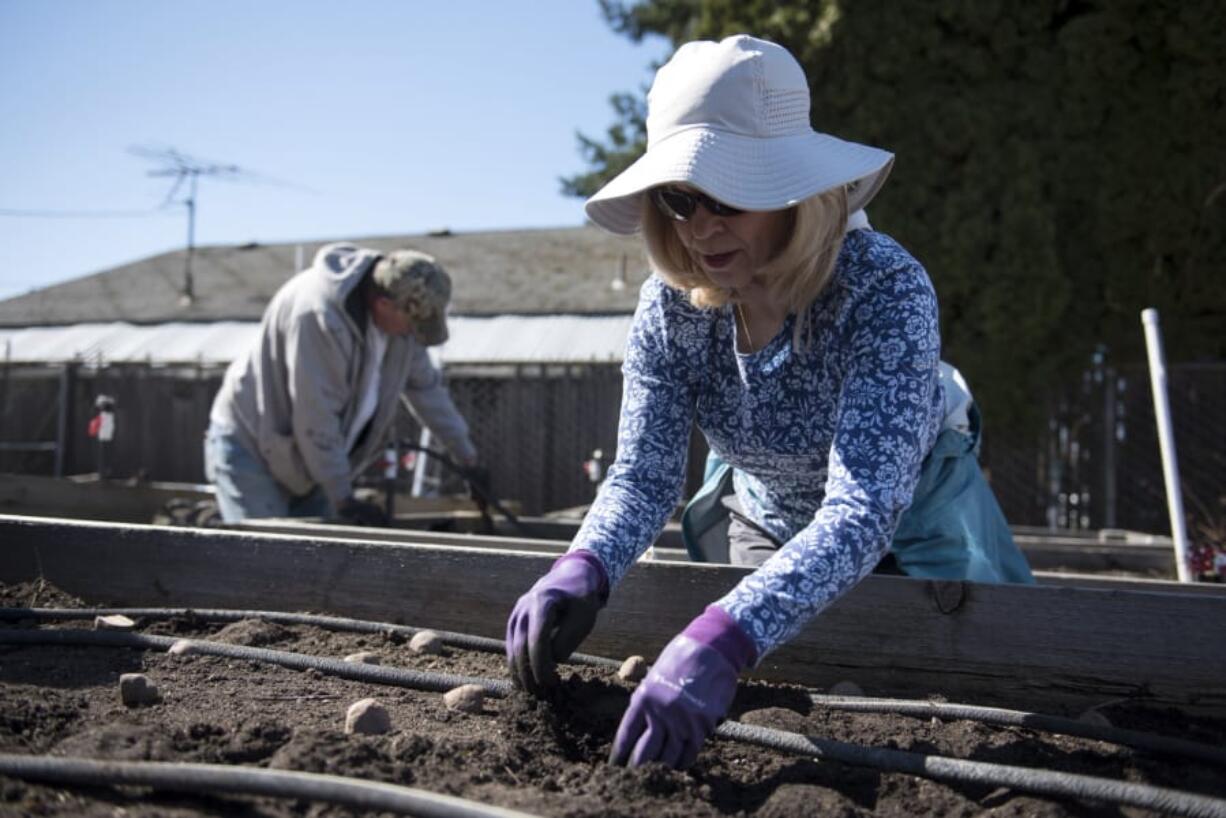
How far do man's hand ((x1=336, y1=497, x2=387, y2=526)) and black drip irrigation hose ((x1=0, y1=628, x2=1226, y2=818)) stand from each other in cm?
225

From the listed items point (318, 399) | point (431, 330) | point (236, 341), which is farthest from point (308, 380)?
point (236, 341)

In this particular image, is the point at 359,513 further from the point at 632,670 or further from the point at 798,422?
the point at 798,422

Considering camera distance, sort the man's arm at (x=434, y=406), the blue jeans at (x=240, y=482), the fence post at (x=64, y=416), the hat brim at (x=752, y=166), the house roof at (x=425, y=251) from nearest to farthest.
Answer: the hat brim at (x=752, y=166), the blue jeans at (x=240, y=482), the man's arm at (x=434, y=406), the fence post at (x=64, y=416), the house roof at (x=425, y=251)

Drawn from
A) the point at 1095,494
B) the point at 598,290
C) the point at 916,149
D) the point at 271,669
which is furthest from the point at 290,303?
the point at 598,290

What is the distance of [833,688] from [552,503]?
41.0 ft

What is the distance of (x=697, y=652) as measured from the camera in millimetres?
1730

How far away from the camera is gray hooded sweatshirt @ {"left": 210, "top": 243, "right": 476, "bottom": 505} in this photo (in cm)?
498

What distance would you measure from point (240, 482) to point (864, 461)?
3.90m

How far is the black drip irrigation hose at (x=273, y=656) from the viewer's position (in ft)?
7.80

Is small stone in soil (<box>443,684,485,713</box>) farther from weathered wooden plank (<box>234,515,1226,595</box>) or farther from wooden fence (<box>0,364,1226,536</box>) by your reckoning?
wooden fence (<box>0,364,1226,536</box>)

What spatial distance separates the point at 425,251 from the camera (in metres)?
21.4

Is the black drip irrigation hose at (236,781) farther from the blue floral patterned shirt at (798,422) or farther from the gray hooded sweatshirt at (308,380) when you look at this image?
the gray hooded sweatshirt at (308,380)

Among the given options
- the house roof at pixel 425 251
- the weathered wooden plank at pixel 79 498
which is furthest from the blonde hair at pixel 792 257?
the house roof at pixel 425 251

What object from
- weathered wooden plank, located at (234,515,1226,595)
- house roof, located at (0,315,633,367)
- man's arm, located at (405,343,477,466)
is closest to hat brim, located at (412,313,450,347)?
man's arm, located at (405,343,477,466)
